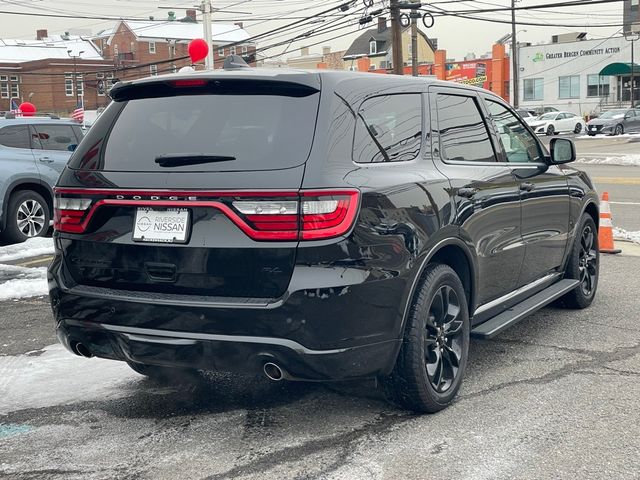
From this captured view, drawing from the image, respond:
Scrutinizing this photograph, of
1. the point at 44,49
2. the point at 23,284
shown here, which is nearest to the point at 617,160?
the point at 23,284

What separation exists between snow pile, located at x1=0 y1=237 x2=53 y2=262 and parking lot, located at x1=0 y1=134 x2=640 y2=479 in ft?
16.1

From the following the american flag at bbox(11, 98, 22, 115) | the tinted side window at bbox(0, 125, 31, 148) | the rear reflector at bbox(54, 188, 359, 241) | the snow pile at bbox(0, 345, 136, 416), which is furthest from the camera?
the american flag at bbox(11, 98, 22, 115)

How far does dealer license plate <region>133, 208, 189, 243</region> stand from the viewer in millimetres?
3643

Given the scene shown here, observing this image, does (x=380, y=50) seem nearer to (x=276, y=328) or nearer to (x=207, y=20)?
(x=207, y=20)

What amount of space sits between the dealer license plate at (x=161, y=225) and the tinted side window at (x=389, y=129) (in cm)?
87

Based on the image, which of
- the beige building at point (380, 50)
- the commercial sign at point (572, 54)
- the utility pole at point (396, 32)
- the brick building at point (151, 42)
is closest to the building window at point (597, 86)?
the commercial sign at point (572, 54)

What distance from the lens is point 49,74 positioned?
3369 inches

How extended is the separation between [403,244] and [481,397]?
1160mm

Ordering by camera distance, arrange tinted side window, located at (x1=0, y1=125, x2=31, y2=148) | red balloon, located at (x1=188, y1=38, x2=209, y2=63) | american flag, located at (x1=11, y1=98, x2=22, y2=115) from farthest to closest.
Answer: american flag, located at (x1=11, y1=98, x2=22, y2=115)
red balloon, located at (x1=188, y1=38, x2=209, y2=63)
tinted side window, located at (x1=0, y1=125, x2=31, y2=148)

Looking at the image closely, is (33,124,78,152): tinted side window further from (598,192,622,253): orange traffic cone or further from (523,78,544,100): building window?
(523,78,544,100): building window

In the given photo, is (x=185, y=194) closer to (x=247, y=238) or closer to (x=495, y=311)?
(x=247, y=238)

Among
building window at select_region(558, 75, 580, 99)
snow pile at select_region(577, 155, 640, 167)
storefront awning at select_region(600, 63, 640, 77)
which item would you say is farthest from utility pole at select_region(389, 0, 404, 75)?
building window at select_region(558, 75, 580, 99)

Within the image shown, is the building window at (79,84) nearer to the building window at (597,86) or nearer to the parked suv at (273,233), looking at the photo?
the building window at (597,86)

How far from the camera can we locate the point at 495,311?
5023 millimetres
